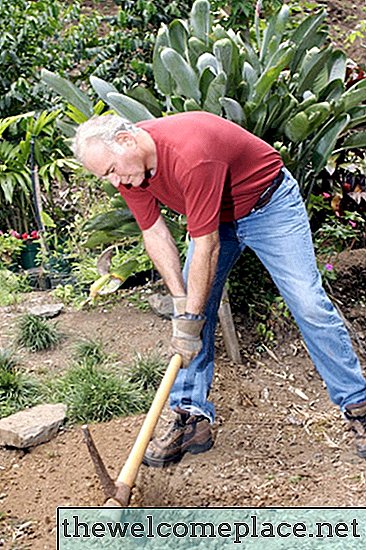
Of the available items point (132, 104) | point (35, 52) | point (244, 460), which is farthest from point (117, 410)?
point (35, 52)

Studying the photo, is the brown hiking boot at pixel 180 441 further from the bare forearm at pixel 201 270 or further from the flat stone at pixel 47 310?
the flat stone at pixel 47 310

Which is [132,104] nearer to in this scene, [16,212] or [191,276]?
[191,276]

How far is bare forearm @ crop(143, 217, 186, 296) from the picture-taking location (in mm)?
3287

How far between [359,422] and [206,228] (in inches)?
47.9

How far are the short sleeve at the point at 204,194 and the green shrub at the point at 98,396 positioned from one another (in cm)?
133

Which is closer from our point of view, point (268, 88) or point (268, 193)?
point (268, 193)

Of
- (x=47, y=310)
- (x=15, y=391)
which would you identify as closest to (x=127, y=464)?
(x=15, y=391)

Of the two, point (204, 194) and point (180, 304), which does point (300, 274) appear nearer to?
point (180, 304)

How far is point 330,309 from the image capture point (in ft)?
11.1

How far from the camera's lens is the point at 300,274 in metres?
3.31

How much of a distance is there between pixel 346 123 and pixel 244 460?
1737 millimetres

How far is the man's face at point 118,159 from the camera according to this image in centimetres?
282

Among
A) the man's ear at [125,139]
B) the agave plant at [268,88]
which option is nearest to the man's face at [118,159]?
the man's ear at [125,139]

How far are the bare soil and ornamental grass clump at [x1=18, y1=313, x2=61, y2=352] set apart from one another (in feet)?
0.20
